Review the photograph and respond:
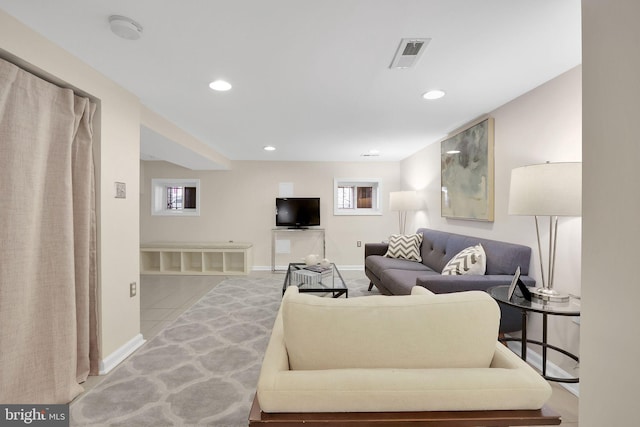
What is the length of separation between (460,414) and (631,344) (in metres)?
0.62

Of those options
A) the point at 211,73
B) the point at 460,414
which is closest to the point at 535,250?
the point at 460,414

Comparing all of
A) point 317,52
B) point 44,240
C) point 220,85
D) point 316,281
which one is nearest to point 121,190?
point 44,240

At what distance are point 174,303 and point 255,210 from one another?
2512 millimetres

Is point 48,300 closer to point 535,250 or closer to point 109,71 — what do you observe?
→ point 109,71

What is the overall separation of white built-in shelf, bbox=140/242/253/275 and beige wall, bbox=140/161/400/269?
32 centimetres

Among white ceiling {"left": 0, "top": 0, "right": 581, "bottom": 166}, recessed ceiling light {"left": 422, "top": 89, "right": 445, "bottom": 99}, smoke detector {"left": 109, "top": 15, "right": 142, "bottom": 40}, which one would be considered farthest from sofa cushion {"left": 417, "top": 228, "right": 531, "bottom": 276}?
smoke detector {"left": 109, "top": 15, "right": 142, "bottom": 40}

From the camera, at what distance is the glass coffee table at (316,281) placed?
2965 mm

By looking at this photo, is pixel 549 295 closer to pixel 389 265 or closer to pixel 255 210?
pixel 389 265

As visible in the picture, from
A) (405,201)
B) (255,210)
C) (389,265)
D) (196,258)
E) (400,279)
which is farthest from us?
(255,210)

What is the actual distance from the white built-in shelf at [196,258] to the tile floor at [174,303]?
0.26 m

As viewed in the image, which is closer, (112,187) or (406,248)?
(112,187)

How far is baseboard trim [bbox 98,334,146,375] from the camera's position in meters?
2.13

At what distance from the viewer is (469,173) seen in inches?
130

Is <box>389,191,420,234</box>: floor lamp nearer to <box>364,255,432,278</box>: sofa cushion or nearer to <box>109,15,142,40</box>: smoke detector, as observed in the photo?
<box>364,255,432,278</box>: sofa cushion
